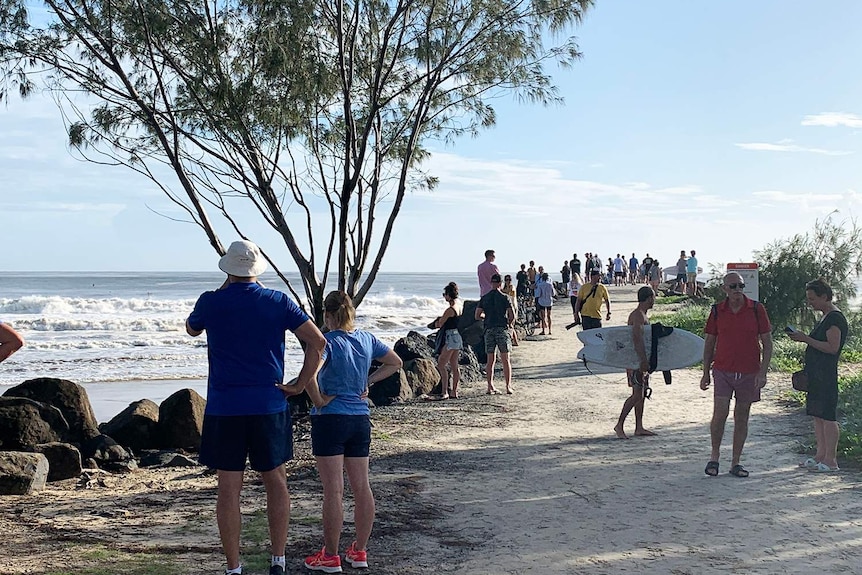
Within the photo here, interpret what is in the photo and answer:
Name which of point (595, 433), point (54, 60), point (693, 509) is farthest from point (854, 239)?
point (54, 60)

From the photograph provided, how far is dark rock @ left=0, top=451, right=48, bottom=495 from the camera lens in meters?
8.05

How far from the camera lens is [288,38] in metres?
11.7

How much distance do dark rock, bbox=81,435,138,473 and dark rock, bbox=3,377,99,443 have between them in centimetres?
31

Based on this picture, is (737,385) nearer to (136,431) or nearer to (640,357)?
(640,357)

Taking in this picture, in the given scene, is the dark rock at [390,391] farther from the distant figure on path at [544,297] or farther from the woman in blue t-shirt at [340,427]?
the distant figure on path at [544,297]

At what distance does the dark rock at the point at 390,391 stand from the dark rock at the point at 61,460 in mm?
5704

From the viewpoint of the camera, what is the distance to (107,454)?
10531mm

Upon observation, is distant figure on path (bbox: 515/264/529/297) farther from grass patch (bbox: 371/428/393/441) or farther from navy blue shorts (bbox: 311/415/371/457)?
navy blue shorts (bbox: 311/415/371/457)

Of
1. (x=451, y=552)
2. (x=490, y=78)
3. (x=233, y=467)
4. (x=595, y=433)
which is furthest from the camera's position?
(x=490, y=78)

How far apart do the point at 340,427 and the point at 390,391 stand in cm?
897

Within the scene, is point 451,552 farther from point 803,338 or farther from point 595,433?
point 595,433

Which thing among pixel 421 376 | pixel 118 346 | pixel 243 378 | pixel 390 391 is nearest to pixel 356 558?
pixel 243 378

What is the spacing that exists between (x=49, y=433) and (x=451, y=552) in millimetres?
6159

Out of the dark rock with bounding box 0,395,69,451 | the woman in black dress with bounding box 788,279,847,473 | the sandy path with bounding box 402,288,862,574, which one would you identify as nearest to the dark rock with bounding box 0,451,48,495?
the dark rock with bounding box 0,395,69,451
